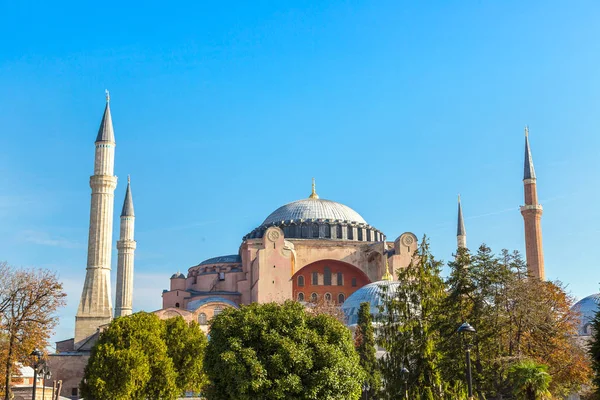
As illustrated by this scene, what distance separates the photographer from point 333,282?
168 feet

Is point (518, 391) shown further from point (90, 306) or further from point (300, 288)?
point (300, 288)

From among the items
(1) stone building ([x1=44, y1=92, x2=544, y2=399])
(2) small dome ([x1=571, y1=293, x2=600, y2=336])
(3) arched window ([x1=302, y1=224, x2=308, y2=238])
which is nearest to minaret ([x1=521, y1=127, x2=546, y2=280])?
(1) stone building ([x1=44, y1=92, x2=544, y2=399])

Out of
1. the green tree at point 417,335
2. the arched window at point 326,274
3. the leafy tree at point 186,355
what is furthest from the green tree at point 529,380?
the arched window at point 326,274

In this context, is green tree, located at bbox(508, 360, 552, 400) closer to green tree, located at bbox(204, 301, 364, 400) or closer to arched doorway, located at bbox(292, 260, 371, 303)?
green tree, located at bbox(204, 301, 364, 400)

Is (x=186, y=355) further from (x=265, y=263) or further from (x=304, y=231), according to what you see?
(x=304, y=231)

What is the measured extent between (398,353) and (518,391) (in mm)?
4211

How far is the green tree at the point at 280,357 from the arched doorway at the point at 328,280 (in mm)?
31443

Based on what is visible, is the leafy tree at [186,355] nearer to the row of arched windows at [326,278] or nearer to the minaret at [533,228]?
the row of arched windows at [326,278]

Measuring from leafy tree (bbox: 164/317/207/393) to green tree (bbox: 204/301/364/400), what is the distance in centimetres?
1236

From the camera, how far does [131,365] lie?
28688mm

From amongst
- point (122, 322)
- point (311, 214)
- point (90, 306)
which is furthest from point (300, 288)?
point (122, 322)

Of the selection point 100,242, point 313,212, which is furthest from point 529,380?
point 313,212

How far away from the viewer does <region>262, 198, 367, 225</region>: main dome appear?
55031 mm

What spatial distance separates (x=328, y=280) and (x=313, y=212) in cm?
602
